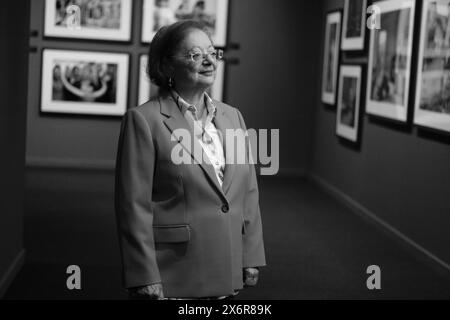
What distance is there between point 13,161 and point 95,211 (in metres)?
2.47

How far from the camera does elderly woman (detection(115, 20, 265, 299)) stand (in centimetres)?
221

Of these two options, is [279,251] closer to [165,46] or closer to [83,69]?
[165,46]

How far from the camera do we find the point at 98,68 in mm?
9695

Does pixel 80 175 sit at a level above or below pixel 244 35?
below

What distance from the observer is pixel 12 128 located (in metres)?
4.66

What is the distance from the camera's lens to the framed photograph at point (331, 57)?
8625 mm

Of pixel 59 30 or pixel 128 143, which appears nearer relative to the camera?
pixel 128 143

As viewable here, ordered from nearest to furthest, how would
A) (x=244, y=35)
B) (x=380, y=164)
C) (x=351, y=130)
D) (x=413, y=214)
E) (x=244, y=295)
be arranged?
(x=244, y=295), (x=413, y=214), (x=380, y=164), (x=351, y=130), (x=244, y=35)

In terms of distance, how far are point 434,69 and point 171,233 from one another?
3845 mm

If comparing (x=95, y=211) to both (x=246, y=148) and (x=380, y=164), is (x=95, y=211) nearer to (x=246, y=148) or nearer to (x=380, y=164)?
(x=380, y=164)

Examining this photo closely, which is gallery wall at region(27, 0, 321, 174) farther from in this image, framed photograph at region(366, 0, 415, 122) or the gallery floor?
framed photograph at region(366, 0, 415, 122)

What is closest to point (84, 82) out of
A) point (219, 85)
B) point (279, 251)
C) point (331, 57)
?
point (219, 85)

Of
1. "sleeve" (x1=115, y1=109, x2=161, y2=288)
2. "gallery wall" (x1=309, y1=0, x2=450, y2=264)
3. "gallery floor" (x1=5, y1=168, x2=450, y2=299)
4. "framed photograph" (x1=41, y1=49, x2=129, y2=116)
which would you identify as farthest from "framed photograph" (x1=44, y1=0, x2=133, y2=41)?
"sleeve" (x1=115, y1=109, x2=161, y2=288)
